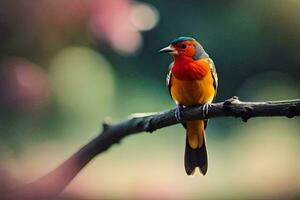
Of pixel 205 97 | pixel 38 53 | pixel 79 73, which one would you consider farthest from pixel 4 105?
pixel 205 97

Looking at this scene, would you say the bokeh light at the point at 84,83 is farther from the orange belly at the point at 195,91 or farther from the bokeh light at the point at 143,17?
the orange belly at the point at 195,91

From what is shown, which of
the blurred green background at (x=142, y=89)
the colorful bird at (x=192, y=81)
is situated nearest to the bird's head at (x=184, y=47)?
the colorful bird at (x=192, y=81)

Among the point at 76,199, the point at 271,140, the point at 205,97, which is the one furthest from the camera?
the point at 271,140

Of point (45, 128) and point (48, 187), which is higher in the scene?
point (45, 128)

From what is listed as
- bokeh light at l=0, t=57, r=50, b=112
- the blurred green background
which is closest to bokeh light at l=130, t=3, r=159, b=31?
the blurred green background

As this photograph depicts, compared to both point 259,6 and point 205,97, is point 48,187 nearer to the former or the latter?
point 205,97

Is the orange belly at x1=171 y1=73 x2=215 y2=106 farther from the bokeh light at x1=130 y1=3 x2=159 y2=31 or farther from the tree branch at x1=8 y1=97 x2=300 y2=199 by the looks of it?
the bokeh light at x1=130 y1=3 x2=159 y2=31

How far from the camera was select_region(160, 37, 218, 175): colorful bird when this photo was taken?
0.78 m

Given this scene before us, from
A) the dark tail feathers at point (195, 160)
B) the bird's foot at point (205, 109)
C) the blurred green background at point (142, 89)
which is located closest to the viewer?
the bird's foot at point (205, 109)

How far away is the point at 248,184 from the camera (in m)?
1.14

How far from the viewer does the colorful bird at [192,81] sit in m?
0.78

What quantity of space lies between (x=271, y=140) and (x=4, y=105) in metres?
0.49

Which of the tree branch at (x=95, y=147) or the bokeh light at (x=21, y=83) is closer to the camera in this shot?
the tree branch at (x=95, y=147)

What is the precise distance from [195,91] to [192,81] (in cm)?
1
